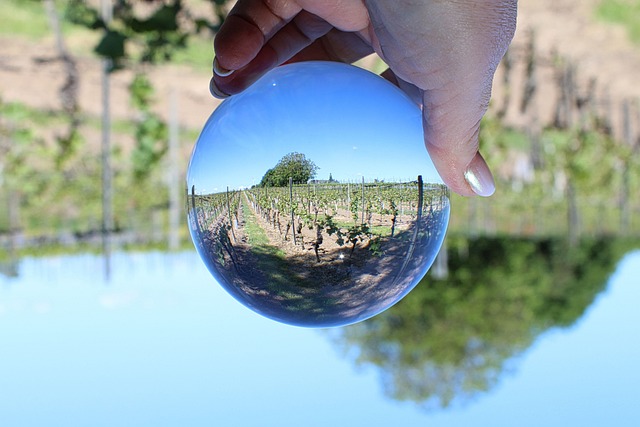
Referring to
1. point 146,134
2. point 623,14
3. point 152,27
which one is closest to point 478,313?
point 146,134

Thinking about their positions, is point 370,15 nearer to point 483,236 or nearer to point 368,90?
point 368,90

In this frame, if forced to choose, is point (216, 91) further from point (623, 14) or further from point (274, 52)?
point (623, 14)

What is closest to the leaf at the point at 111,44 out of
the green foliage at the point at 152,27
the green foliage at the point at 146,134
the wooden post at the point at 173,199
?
the green foliage at the point at 152,27

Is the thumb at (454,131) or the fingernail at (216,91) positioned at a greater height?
the fingernail at (216,91)

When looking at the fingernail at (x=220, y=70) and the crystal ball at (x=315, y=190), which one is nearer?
the crystal ball at (x=315, y=190)

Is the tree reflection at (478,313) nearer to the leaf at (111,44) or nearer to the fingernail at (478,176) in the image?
the leaf at (111,44)

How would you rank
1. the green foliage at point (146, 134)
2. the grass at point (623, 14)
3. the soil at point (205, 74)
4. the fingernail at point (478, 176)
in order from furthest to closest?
the grass at point (623, 14) → the soil at point (205, 74) → the green foliage at point (146, 134) → the fingernail at point (478, 176)

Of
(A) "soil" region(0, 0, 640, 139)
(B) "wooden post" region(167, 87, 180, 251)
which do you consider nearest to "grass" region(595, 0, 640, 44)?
(A) "soil" region(0, 0, 640, 139)
